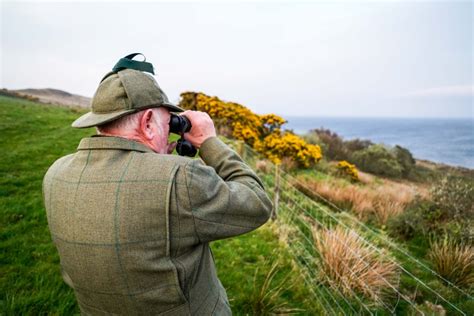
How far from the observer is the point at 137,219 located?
1059 mm

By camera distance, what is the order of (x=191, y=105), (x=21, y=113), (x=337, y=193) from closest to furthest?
1. (x=337, y=193)
2. (x=21, y=113)
3. (x=191, y=105)

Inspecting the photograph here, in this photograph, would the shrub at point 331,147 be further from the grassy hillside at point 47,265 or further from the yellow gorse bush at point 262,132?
the grassy hillside at point 47,265

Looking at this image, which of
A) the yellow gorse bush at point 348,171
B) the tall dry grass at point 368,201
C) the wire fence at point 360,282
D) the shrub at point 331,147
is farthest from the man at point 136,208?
the shrub at point 331,147

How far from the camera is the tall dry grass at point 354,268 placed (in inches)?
126

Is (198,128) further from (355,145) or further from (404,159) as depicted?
(355,145)

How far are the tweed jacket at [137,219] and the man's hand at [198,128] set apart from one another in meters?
0.34

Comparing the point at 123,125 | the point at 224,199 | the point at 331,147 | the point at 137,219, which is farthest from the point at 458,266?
the point at 331,147

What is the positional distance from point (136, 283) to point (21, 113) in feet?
48.8

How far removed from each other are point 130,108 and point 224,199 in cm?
55

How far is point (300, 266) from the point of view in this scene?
3734mm

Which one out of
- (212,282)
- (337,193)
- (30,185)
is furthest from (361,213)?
(30,185)

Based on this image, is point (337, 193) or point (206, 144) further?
point (337, 193)

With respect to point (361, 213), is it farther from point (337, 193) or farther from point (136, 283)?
point (136, 283)

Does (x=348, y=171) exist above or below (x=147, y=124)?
below
